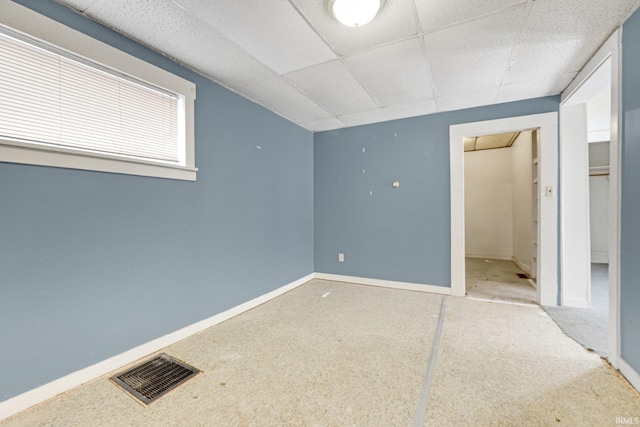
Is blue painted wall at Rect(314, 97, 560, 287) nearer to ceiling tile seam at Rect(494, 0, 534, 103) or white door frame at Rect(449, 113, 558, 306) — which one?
white door frame at Rect(449, 113, 558, 306)

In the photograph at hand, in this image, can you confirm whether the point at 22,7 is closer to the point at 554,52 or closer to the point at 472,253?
the point at 554,52

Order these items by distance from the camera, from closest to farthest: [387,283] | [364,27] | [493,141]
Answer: [364,27] < [387,283] < [493,141]

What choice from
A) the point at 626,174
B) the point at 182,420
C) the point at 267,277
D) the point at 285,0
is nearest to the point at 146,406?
the point at 182,420

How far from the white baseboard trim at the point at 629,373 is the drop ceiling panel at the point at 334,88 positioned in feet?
9.62

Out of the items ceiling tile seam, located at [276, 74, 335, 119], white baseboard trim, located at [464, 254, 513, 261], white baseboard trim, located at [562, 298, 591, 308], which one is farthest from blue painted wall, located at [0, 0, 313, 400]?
white baseboard trim, located at [464, 254, 513, 261]

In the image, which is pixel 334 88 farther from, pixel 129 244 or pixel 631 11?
pixel 129 244

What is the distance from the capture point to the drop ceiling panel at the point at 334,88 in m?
2.30

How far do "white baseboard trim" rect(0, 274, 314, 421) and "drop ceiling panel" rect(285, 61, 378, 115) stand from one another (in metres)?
2.46

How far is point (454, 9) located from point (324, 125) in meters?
2.33

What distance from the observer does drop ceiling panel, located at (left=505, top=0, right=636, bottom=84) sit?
5.15ft

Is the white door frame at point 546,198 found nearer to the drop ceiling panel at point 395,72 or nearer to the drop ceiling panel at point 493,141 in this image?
the drop ceiling panel at point 395,72

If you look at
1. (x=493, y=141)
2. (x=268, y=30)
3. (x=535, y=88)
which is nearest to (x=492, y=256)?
(x=493, y=141)

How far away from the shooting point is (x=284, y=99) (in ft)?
9.42

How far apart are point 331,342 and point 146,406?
1.27 meters
